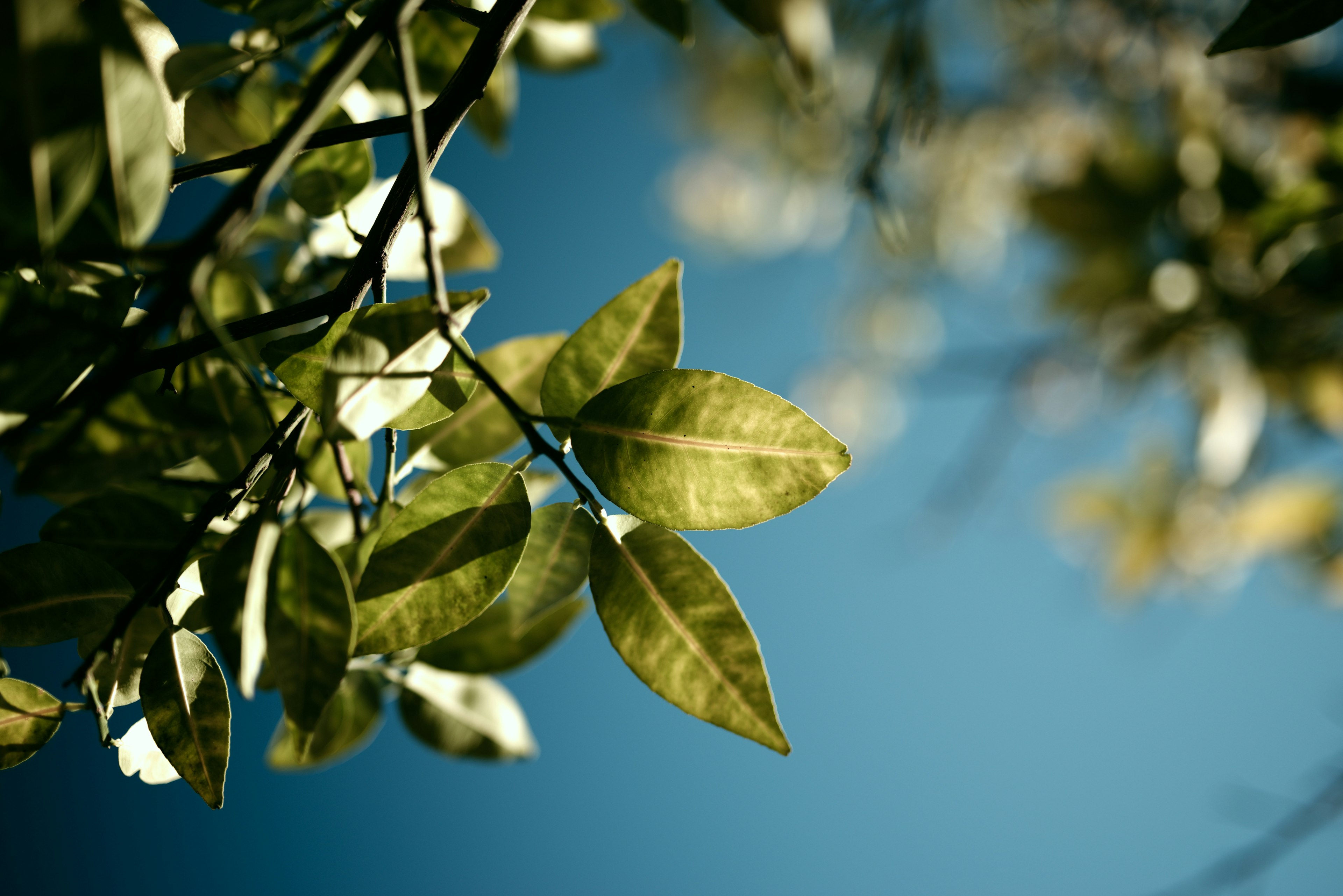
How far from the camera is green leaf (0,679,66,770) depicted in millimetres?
296

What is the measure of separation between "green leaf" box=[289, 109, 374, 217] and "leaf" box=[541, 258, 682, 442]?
0.57 feet

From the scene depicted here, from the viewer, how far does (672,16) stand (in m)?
0.38

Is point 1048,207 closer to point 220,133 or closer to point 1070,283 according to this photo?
point 1070,283

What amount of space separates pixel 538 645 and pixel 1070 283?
1.08 meters

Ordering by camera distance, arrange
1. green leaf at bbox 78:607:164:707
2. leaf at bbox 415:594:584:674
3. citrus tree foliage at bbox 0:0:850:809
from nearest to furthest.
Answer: citrus tree foliage at bbox 0:0:850:809 < green leaf at bbox 78:607:164:707 < leaf at bbox 415:594:584:674

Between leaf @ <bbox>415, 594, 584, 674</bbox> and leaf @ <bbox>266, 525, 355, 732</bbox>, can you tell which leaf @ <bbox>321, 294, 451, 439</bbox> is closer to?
leaf @ <bbox>266, 525, 355, 732</bbox>

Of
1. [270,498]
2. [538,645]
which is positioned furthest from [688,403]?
[538,645]

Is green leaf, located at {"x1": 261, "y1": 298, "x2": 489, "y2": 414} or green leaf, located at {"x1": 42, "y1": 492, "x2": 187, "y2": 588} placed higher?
green leaf, located at {"x1": 261, "y1": 298, "x2": 489, "y2": 414}

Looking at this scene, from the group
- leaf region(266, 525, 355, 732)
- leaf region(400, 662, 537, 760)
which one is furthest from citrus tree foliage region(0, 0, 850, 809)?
leaf region(400, 662, 537, 760)

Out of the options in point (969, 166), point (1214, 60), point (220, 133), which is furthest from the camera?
point (969, 166)

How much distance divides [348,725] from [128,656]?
20 cm

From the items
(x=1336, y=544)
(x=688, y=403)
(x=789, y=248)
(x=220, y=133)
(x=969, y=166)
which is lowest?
(x=688, y=403)

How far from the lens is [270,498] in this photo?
225 millimetres

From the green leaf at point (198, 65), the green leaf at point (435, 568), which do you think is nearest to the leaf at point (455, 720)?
the green leaf at point (435, 568)
